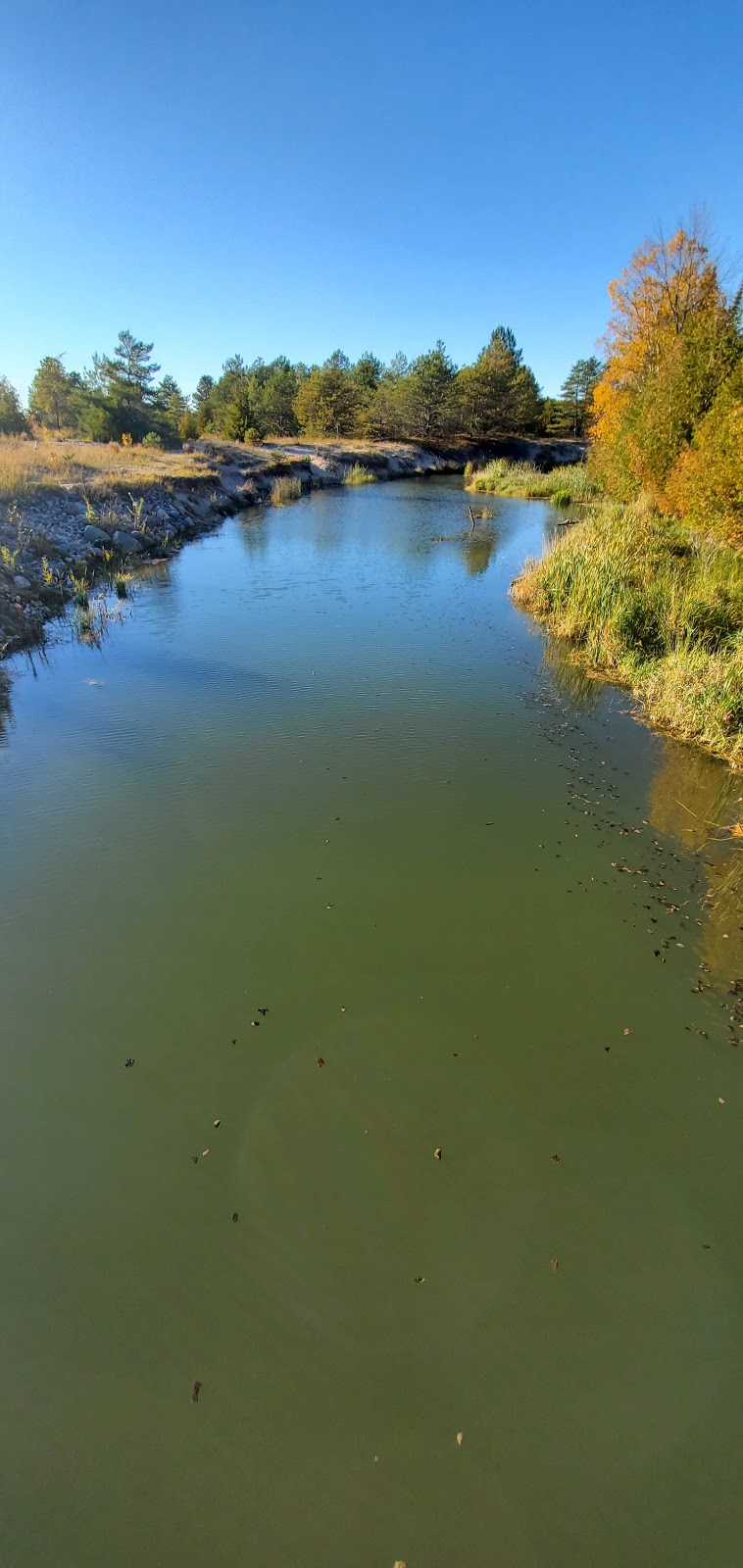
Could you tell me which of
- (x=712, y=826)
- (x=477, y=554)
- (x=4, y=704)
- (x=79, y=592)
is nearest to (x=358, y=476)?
(x=477, y=554)

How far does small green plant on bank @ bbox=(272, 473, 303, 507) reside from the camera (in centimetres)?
2866

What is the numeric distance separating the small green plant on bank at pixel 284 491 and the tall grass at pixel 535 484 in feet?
34.5

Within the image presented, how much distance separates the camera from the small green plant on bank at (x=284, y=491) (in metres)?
28.7

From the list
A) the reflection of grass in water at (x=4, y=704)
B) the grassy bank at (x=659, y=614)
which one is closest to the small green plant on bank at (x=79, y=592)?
the reflection of grass in water at (x=4, y=704)

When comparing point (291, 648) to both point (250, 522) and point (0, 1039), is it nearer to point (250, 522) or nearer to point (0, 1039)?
→ point (0, 1039)

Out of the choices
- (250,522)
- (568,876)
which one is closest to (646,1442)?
(568,876)

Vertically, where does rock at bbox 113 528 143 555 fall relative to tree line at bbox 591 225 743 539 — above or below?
below

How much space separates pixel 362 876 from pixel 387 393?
5674 cm

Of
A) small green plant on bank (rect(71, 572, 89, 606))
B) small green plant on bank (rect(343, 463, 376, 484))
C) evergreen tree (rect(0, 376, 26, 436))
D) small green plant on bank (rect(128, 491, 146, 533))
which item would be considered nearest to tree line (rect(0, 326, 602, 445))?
evergreen tree (rect(0, 376, 26, 436))

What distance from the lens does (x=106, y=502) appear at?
1770cm

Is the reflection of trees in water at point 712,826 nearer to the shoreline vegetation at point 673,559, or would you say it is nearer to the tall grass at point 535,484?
the shoreline vegetation at point 673,559

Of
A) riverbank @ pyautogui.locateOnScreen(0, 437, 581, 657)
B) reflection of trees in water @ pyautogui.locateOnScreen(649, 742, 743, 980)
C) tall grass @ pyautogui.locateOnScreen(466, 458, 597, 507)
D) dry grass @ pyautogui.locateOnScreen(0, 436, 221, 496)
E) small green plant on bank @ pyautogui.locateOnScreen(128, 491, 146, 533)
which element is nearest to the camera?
reflection of trees in water @ pyautogui.locateOnScreen(649, 742, 743, 980)

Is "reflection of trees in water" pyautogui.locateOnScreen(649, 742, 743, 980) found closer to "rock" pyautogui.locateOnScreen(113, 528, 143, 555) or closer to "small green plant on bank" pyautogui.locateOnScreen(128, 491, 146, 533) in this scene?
"rock" pyautogui.locateOnScreen(113, 528, 143, 555)

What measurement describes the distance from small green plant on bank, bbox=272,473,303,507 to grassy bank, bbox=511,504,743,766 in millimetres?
18356
